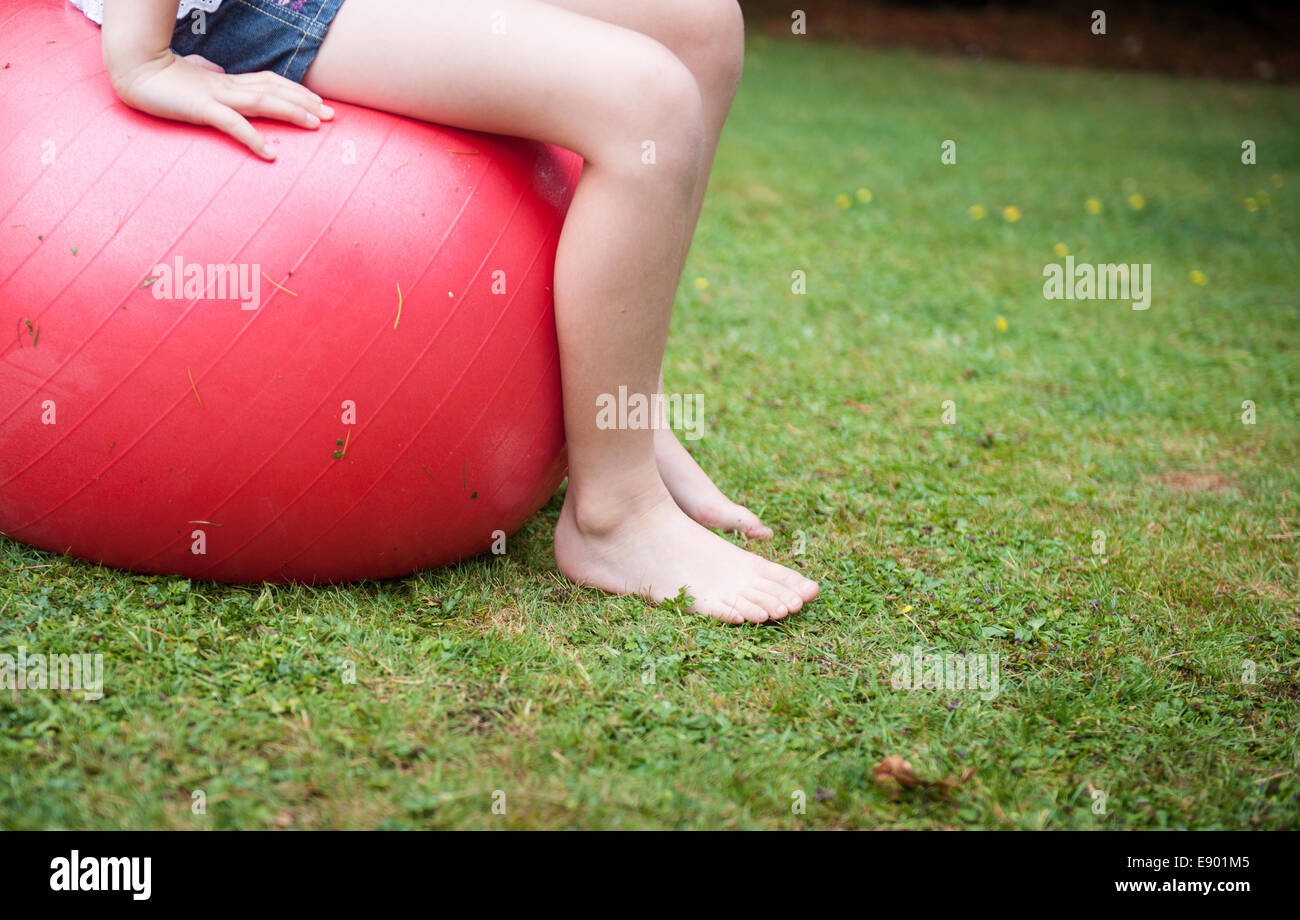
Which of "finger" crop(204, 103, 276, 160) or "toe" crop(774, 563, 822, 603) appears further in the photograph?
"toe" crop(774, 563, 822, 603)

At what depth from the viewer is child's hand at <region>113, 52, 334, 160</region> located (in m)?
1.87

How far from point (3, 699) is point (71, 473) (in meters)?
0.41

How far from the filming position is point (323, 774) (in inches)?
64.0

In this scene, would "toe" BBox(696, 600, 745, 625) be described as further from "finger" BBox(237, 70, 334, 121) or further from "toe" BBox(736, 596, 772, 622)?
"finger" BBox(237, 70, 334, 121)

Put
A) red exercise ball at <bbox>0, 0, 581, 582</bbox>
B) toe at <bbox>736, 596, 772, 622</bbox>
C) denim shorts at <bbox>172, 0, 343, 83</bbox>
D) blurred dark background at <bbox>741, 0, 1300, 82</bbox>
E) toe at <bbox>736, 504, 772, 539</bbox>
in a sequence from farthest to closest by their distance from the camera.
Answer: blurred dark background at <bbox>741, 0, 1300, 82</bbox> < toe at <bbox>736, 504, 772, 539</bbox> < toe at <bbox>736, 596, 772, 622</bbox> < denim shorts at <bbox>172, 0, 343, 83</bbox> < red exercise ball at <bbox>0, 0, 581, 582</bbox>

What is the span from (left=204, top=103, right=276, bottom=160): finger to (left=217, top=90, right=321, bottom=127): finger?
0.07ft

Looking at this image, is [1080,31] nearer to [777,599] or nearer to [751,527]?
[751,527]

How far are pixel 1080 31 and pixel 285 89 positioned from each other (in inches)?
549

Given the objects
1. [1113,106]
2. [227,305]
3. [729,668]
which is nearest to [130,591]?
[227,305]

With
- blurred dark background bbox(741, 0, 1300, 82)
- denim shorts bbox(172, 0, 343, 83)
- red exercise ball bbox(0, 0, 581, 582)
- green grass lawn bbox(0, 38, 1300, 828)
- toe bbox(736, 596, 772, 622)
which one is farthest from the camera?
blurred dark background bbox(741, 0, 1300, 82)

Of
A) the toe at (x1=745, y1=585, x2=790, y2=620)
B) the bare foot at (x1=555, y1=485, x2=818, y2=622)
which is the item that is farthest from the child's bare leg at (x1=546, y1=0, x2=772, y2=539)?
the toe at (x1=745, y1=585, x2=790, y2=620)

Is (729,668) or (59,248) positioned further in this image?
(729,668)

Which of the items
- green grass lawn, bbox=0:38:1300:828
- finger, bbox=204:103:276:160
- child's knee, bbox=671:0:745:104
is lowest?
green grass lawn, bbox=0:38:1300:828

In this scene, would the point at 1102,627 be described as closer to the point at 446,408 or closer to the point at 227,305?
the point at 446,408
